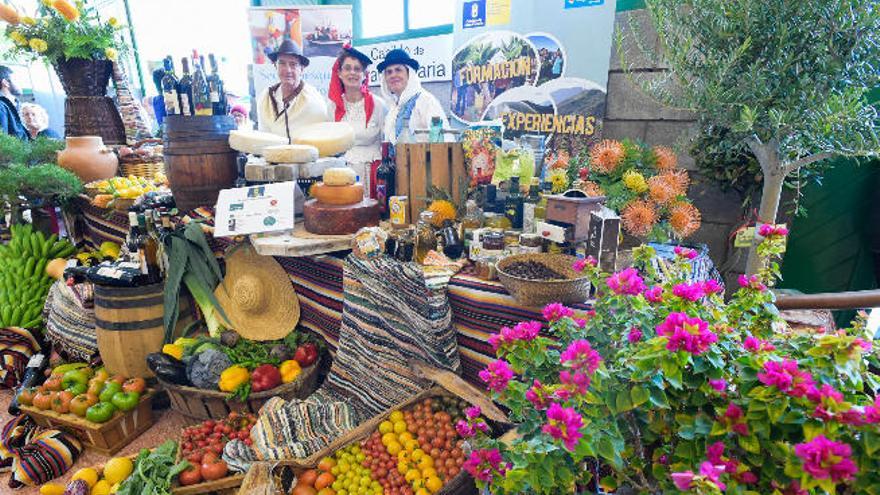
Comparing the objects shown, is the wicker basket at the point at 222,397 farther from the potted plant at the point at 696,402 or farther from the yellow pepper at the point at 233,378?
the potted plant at the point at 696,402

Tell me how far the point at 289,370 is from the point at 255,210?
0.80 metres

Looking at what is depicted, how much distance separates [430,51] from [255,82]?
221 cm

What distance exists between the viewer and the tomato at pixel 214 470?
187 cm

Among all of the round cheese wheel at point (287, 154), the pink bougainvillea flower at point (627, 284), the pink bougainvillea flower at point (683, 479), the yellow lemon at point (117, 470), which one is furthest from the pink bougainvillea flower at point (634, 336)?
the yellow lemon at point (117, 470)

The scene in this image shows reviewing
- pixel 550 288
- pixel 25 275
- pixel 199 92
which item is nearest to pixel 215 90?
pixel 199 92

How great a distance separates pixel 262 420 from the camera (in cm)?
198

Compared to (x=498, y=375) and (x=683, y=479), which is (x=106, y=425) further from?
(x=683, y=479)

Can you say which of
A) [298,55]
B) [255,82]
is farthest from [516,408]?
[255,82]

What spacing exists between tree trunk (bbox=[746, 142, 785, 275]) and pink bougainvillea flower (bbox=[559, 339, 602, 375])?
123 cm

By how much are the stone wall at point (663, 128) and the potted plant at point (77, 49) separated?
401 centimetres

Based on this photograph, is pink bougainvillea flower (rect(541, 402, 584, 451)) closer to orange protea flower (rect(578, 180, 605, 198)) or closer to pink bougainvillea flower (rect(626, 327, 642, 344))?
pink bougainvillea flower (rect(626, 327, 642, 344))

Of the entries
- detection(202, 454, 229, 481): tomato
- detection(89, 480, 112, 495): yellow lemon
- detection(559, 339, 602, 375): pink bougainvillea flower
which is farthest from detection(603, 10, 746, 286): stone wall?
detection(89, 480, 112, 495): yellow lemon

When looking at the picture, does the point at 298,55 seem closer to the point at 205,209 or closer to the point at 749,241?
the point at 205,209

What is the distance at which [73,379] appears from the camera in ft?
8.10
